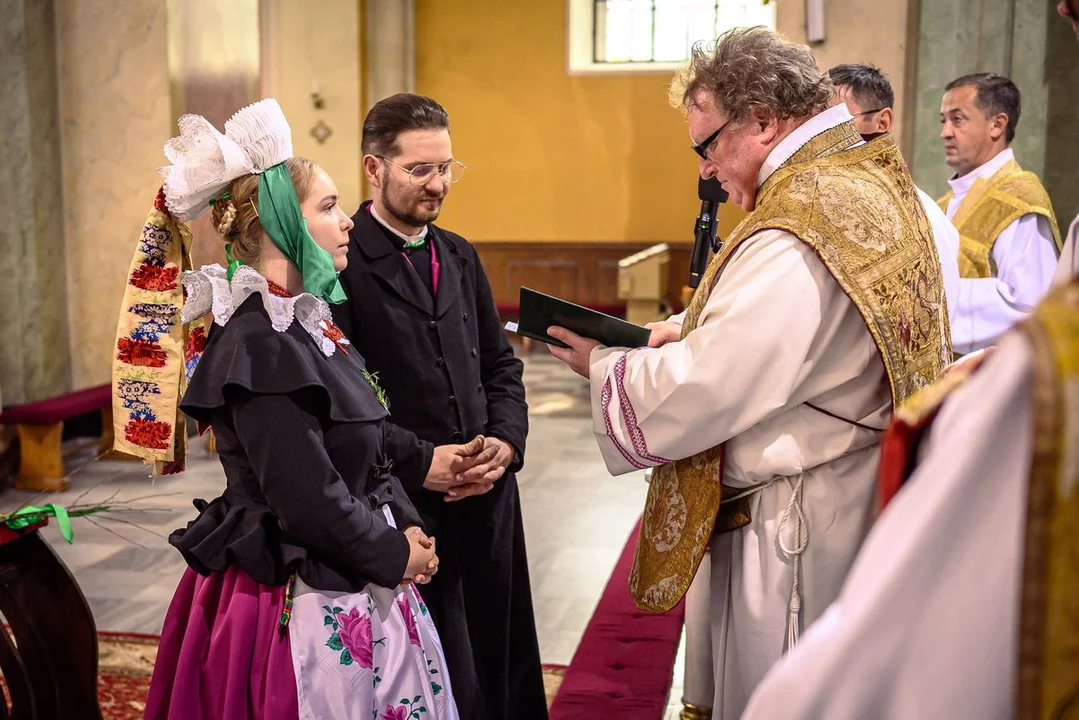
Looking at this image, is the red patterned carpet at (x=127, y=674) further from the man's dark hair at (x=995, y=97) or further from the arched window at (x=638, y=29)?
the arched window at (x=638, y=29)

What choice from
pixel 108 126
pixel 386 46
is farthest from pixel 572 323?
pixel 386 46

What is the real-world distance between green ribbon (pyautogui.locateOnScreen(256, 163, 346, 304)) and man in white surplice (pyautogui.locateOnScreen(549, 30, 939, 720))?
64 cm

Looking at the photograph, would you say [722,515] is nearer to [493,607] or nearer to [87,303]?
[493,607]

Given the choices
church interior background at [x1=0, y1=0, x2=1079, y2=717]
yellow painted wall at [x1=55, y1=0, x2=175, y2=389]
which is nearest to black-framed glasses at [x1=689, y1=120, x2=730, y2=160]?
church interior background at [x1=0, y1=0, x2=1079, y2=717]

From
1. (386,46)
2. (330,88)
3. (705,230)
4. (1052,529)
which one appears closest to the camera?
(1052,529)

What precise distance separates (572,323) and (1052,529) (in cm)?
170

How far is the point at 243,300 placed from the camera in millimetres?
2057

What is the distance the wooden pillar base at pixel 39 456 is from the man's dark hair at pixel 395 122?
168 inches

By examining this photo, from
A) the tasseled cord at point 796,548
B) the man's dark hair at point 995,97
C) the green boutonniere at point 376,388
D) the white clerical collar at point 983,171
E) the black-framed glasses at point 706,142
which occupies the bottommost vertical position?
the tasseled cord at point 796,548

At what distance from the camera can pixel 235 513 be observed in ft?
6.68

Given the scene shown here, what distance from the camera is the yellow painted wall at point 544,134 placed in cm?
1303

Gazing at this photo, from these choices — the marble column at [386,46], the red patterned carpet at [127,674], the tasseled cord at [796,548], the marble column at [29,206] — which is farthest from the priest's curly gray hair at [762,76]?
the marble column at [386,46]

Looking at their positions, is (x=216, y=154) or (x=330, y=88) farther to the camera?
(x=330, y=88)

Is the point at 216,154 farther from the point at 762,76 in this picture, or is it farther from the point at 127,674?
the point at 127,674
